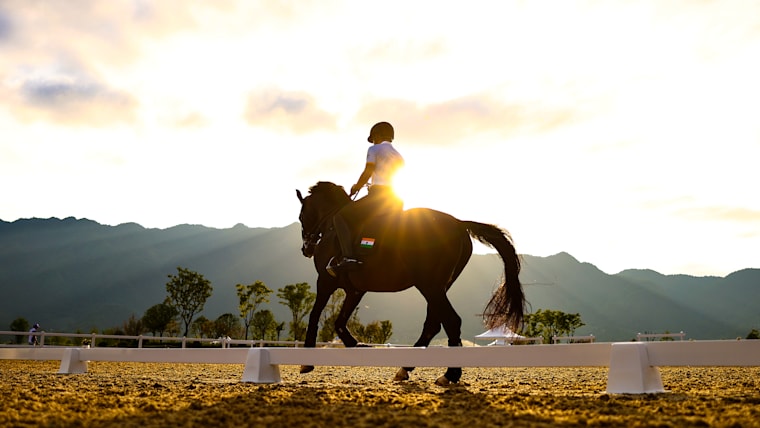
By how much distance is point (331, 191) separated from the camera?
27.6 feet

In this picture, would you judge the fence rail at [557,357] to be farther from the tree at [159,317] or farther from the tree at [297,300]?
the tree at [159,317]

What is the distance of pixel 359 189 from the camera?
7.74m

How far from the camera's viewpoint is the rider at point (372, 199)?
723 cm

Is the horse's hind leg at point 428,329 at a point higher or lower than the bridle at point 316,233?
lower

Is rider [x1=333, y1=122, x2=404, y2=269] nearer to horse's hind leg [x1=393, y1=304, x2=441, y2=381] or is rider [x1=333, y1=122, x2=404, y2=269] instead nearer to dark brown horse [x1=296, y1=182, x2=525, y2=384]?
dark brown horse [x1=296, y1=182, x2=525, y2=384]

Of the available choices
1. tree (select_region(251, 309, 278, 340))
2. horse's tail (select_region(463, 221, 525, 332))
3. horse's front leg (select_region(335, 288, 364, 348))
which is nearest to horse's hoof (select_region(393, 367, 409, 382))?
horse's front leg (select_region(335, 288, 364, 348))

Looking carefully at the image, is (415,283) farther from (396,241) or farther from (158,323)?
(158,323)

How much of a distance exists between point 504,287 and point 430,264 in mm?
986

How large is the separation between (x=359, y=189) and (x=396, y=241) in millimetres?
1009

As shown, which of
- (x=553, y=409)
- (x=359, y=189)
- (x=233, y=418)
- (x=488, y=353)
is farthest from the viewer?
(x=359, y=189)

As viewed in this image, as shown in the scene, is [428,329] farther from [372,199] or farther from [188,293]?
[188,293]

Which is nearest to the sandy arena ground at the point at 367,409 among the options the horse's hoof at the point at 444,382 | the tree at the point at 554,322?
the horse's hoof at the point at 444,382

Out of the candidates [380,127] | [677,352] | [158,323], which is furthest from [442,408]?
[158,323]

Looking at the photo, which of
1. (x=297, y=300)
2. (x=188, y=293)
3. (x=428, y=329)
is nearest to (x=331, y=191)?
(x=428, y=329)
